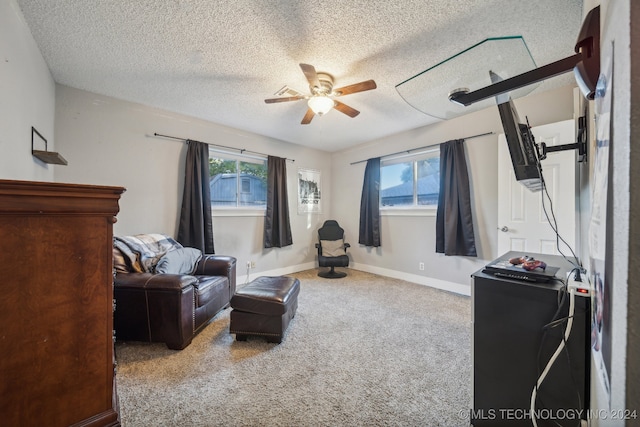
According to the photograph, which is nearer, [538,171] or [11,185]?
[11,185]

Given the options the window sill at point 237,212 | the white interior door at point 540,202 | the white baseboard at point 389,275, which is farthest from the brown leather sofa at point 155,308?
the white interior door at point 540,202

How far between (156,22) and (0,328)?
1901 mm

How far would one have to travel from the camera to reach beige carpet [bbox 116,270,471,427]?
51.5 inches

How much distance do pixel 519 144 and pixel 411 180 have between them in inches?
107

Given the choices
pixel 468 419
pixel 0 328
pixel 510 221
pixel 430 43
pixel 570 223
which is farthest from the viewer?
pixel 510 221

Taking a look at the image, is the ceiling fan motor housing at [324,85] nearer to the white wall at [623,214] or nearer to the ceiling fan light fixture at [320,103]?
the ceiling fan light fixture at [320,103]

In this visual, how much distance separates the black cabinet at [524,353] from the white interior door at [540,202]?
1.72m

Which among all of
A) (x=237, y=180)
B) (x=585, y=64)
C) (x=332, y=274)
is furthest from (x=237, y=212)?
(x=585, y=64)

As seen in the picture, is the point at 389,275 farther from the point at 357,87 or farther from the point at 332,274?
the point at 357,87

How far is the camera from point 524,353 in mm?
986

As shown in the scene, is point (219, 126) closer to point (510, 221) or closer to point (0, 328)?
point (0, 328)

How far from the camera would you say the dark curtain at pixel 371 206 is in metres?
4.17

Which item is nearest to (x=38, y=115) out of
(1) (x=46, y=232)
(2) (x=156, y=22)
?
(2) (x=156, y=22)

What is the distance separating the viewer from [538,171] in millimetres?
1390
